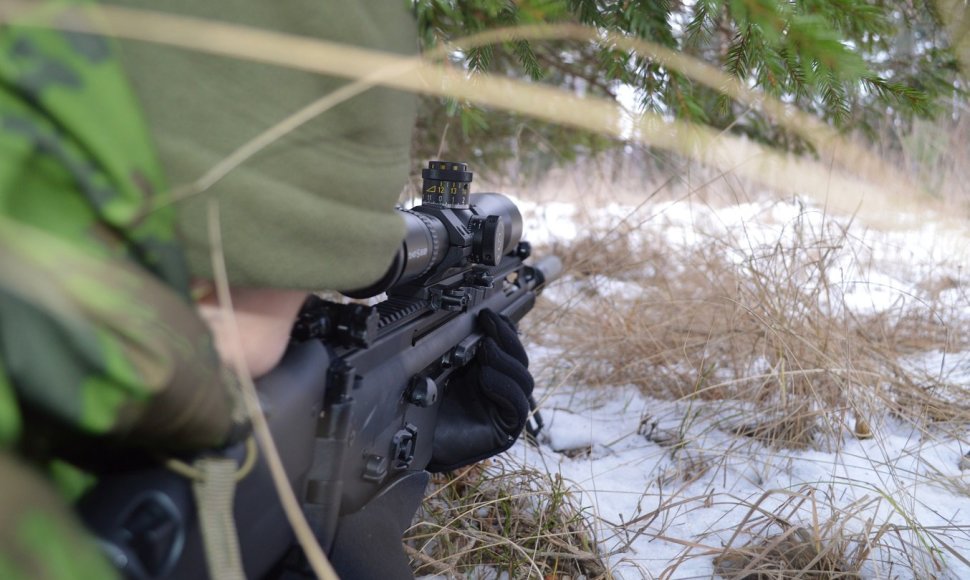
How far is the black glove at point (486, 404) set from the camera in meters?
1.61

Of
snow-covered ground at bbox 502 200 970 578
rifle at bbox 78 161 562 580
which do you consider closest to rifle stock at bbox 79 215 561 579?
rifle at bbox 78 161 562 580

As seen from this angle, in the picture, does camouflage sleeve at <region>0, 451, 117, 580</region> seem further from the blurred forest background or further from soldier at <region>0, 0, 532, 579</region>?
the blurred forest background

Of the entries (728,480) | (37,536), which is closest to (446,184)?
(728,480)

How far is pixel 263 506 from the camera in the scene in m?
0.88

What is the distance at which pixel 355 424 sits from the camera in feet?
3.49

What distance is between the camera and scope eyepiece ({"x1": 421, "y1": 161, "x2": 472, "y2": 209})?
161cm

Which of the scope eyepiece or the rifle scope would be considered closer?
the rifle scope

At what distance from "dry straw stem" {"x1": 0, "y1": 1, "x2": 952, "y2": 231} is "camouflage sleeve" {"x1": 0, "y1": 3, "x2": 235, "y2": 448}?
0.05 m

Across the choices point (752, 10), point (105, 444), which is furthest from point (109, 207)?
point (752, 10)

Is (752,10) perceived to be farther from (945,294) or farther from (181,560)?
(945,294)

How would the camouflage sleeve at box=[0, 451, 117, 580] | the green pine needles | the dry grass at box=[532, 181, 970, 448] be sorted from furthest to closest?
1. the dry grass at box=[532, 181, 970, 448]
2. the green pine needles
3. the camouflage sleeve at box=[0, 451, 117, 580]

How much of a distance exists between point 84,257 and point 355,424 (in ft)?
1.92

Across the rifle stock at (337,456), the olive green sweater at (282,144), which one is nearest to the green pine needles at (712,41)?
the olive green sweater at (282,144)

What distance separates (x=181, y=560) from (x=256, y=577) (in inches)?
9.4
